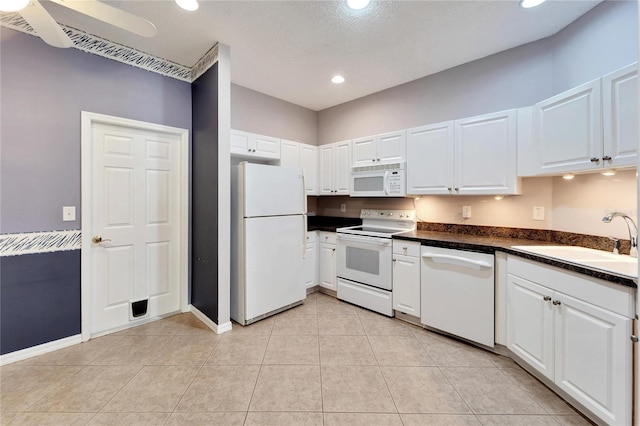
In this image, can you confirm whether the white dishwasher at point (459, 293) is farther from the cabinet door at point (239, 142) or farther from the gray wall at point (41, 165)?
the gray wall at point (41, 165)

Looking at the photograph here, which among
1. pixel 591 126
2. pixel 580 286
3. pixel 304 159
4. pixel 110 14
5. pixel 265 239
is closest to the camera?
pixel 110 14

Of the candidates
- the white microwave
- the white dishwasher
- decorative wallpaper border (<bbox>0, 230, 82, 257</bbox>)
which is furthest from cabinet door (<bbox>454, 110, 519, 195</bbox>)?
decorative wallpaper border (<bbox>0, 230, 82, 257</bbox>)

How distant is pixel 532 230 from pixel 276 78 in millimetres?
3200

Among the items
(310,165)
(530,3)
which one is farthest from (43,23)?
(530,3)

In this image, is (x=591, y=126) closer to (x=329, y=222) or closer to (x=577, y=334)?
(x=577, y=334)

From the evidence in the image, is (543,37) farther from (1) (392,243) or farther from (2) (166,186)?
(2) (166,186)

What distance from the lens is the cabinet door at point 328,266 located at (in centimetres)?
349

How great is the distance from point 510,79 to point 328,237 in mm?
2612

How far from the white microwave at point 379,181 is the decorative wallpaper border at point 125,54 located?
6.69 ft

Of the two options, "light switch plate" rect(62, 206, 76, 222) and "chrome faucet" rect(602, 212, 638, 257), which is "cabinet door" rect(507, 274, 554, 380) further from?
"light switch plate" rect(62, 206, 76, 222)

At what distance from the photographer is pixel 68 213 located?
2.28m

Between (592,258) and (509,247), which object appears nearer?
(592,258)

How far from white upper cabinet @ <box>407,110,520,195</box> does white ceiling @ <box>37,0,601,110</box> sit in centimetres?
71

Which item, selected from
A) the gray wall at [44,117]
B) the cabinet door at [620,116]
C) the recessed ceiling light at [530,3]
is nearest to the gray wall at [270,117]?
the gray wall at [44,117]
